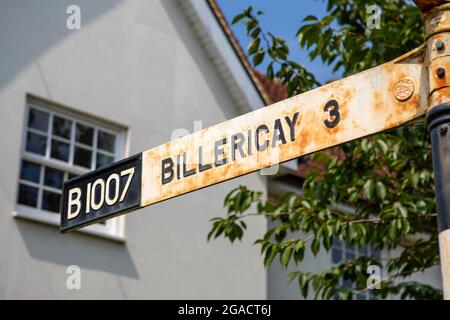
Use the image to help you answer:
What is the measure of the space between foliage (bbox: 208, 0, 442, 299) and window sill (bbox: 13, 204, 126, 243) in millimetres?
3275

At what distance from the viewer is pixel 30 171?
41.2 feet

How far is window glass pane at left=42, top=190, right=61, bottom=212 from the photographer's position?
1250cm

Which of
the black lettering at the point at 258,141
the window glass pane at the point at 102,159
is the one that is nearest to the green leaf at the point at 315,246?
the black lettering at the point at 258,141

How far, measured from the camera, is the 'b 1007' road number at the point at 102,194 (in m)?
4.64

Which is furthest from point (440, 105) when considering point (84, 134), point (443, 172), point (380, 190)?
point (84, 134)

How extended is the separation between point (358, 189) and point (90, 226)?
442 centimetres

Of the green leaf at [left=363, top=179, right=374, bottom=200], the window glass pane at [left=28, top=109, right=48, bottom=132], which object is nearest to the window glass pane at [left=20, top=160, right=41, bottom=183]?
the window glass pane at [left=28, top=109, right=48, bottom=132]

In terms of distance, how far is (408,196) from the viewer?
914 centimetres

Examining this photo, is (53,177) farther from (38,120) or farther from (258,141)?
(258,141)

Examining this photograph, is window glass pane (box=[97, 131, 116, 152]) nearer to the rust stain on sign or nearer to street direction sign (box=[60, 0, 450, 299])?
street direction sign (box=[60, 0, 450, 299])

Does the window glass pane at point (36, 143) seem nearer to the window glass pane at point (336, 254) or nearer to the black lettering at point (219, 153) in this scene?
the window glass pane at point (336, 254)
